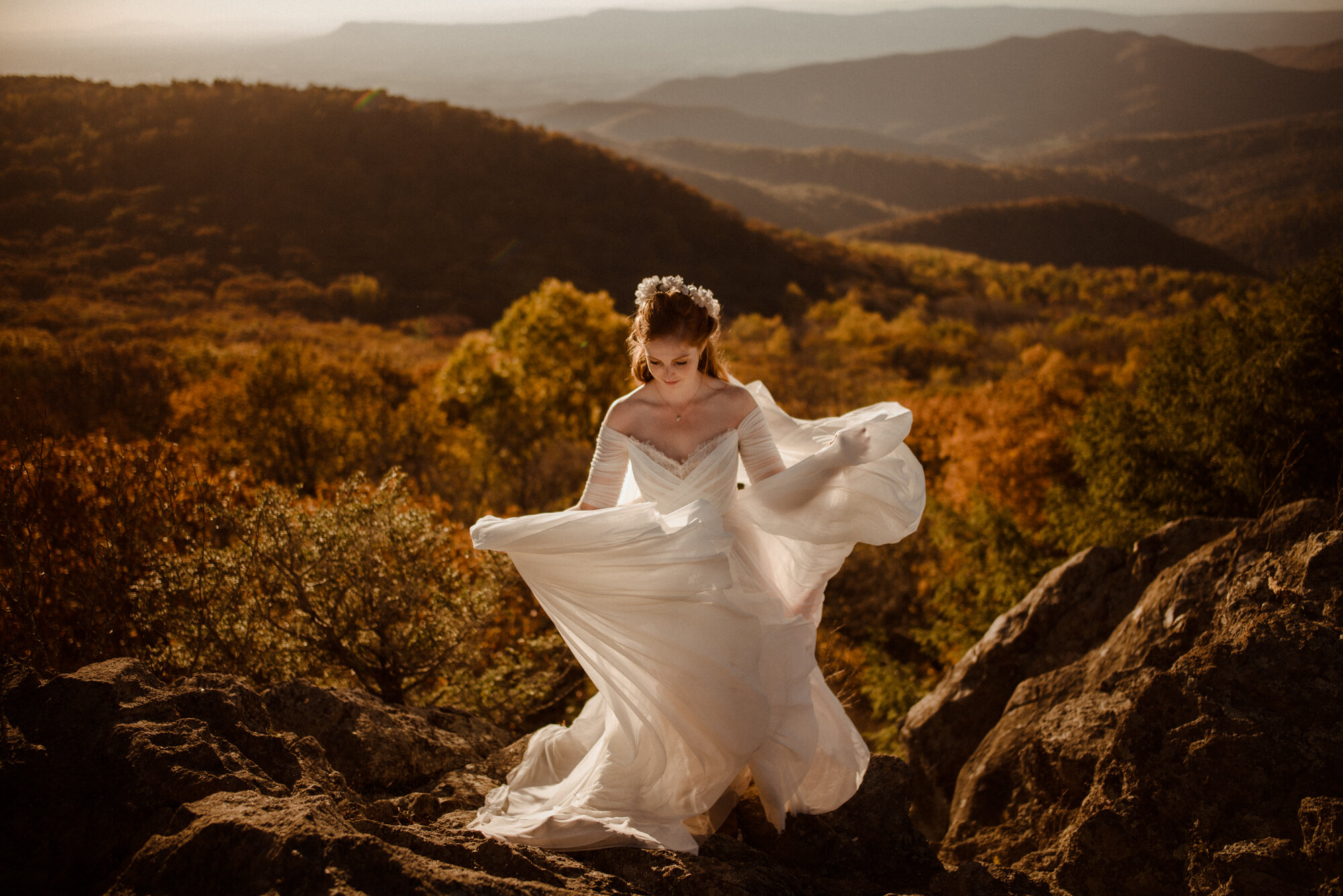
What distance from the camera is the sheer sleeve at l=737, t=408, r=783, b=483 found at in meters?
4.61

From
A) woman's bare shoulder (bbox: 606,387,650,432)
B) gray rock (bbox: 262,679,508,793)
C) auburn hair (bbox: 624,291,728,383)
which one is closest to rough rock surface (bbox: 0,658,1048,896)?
gray rock (bbox: 262,679,508,793)

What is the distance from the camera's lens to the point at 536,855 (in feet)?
11.6

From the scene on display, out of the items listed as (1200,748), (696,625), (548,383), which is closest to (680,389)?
(696,625)

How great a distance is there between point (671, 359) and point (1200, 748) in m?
3.67

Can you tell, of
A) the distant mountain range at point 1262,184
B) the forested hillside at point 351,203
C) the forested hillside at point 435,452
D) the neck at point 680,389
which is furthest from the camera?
the forested hillside at point 351,203

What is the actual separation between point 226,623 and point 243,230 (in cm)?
8024

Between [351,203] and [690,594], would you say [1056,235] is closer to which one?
[351,203]

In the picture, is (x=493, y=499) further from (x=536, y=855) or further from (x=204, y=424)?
(x=536, y=855)

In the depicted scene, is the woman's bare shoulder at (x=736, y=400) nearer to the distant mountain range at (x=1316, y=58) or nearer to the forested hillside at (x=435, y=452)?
the forested hillside at (x=435, y=452)

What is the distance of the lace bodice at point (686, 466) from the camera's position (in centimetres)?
452

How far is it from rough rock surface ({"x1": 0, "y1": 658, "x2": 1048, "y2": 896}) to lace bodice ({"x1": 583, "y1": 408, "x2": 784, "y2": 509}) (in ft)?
6.62

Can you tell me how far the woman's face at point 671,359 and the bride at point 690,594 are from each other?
11mm

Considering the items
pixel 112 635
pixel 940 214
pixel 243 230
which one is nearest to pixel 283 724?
pixel 112 635

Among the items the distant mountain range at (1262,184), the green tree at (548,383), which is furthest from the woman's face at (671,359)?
the green tree at (548,383)
